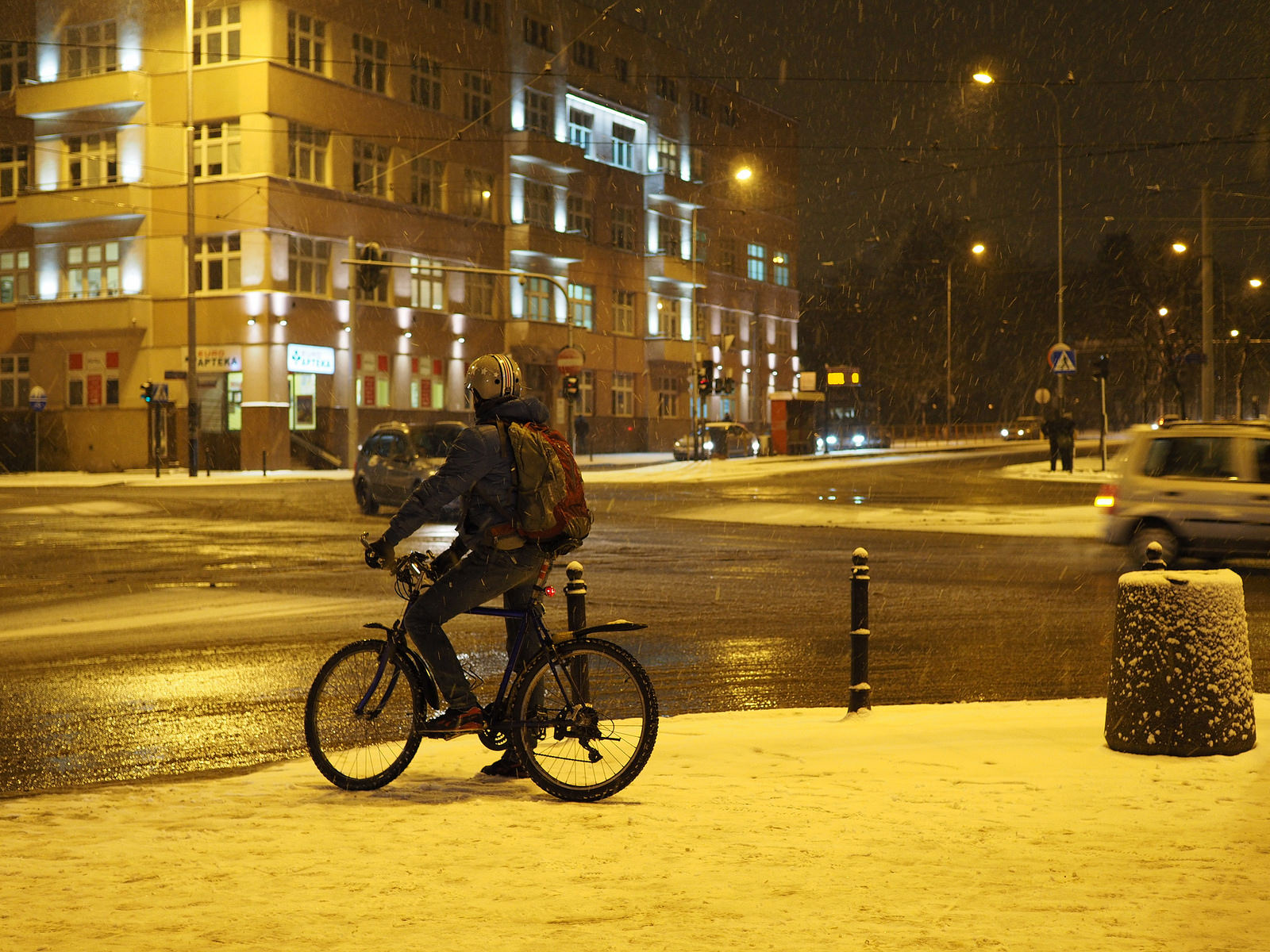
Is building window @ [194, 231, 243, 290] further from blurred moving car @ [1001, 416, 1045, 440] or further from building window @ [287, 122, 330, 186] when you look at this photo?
blurred moving car @ [1001, 416, 1045, 440]

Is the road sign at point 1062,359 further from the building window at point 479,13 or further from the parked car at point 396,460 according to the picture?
the building window at point 479,13

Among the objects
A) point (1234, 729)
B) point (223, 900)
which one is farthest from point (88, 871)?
point (1234, 729)

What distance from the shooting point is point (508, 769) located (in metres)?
6.65

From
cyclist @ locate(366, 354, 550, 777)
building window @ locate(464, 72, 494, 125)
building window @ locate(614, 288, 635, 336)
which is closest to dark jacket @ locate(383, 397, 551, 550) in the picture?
cyclist @ locate(366, 354, 550, 777)

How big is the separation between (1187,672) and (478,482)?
11.5 ft

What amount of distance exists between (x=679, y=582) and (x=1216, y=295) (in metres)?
74.0

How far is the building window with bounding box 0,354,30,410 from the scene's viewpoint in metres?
51.9

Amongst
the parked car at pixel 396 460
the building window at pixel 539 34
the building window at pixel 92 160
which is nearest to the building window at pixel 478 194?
the building window at pixel 539 34

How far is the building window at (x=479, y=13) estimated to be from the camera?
2222 inches

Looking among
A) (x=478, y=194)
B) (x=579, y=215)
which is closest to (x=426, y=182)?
(x=478, y=194)

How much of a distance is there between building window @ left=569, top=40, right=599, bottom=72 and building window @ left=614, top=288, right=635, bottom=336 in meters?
10.3

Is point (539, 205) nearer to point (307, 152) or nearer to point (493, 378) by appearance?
point (307, 152)

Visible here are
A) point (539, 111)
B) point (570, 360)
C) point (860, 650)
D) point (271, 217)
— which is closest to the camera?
point (860, 650)

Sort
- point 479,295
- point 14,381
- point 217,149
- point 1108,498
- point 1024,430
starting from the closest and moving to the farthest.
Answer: point 1108,498
point 217,149
point 14,381
point 479,295
point 1024,430
